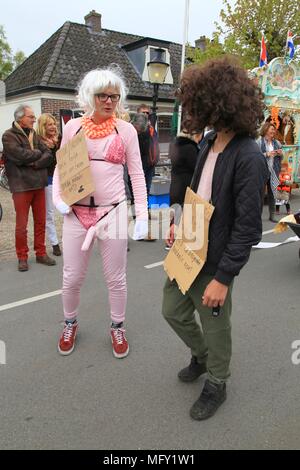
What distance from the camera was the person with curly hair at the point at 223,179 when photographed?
70.0 inches

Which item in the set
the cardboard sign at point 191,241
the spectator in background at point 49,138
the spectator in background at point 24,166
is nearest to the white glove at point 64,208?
the cardboard sign at point 191,241

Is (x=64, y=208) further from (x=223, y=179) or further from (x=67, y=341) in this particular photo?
(x=223, y=179)

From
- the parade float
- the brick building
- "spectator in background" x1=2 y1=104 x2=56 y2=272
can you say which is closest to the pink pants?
"spectator in background" x1=2 y1=104 x2=56 y2=272

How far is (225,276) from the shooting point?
76.2 inches

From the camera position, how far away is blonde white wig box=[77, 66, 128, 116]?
2422 millimetres

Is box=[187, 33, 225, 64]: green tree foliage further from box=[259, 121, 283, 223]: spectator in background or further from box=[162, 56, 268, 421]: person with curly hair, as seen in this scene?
box=[162, 56, 268, 421]: person with curly hair

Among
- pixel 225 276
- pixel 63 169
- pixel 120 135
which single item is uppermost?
pixel 120 135

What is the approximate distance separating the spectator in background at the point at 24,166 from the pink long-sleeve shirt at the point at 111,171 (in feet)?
6.73

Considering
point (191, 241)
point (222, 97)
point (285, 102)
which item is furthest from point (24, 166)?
point (285, 102)

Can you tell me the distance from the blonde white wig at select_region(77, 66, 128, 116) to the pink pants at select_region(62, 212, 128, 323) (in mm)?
715

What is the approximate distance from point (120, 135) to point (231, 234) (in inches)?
42.1

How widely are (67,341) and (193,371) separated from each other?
957 millimetres

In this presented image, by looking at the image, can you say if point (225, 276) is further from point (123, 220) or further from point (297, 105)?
point (297, 105)

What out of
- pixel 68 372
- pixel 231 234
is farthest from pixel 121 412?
pixel 231 234
